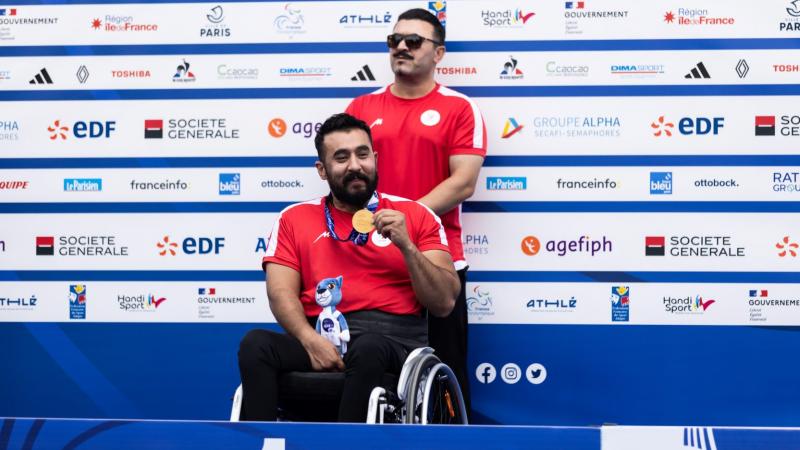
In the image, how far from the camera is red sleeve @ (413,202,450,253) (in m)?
4.13

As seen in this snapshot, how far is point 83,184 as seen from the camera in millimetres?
5500

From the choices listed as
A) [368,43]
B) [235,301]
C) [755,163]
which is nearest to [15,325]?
[235,301]

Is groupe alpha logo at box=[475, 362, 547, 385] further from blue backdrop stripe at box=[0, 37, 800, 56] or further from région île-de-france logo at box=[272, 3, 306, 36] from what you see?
région île-de-france logo at box=[272, 3, 306, 36]

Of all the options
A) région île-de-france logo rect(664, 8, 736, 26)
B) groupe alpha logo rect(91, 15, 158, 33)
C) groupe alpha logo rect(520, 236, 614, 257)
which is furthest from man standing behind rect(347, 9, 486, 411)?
groupe alpha logo rect(91, 15, 158, 33)

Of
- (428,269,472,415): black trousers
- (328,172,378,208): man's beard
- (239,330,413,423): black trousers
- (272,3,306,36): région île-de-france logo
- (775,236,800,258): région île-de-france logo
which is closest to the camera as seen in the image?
(239,330,413,423): black trousers

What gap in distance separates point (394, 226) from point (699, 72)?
7.02 feet

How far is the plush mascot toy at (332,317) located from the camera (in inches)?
154

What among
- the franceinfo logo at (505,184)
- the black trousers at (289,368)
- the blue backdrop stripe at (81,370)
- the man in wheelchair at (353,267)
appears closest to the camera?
the black trousers at (289,368)

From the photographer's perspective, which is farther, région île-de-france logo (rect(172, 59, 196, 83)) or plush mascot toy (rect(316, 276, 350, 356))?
région île-de-france logo (rect(172, 59, 196, 83))

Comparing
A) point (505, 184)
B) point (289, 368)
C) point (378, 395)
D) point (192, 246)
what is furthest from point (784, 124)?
point (192, 246)

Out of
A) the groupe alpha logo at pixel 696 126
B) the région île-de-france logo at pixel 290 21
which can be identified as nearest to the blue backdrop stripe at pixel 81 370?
the région île-de-france logo at pixel 290 21

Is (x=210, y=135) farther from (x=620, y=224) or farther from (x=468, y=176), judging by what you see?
(x=620, y=224)

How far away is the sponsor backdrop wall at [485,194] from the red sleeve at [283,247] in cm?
121

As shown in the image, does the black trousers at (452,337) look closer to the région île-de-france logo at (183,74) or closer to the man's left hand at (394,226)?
the man's left hand at (394,226)
